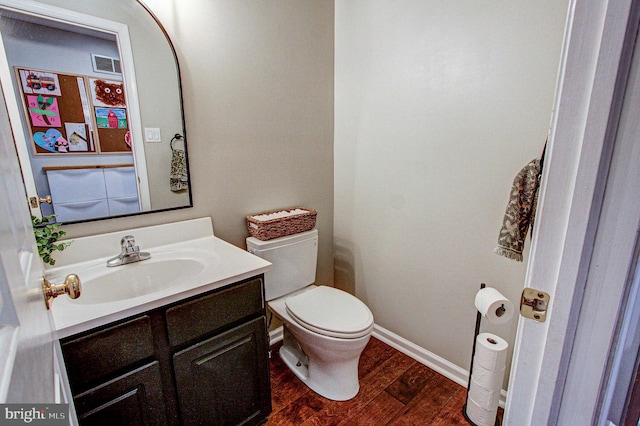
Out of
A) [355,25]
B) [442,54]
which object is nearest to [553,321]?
[442,54]

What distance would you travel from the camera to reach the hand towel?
1.49 metres

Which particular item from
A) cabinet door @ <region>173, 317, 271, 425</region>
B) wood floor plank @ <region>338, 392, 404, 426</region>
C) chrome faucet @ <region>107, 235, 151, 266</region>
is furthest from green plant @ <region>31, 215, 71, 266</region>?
A: wood floor plank @ <region>338, 392, 404, 426</region>

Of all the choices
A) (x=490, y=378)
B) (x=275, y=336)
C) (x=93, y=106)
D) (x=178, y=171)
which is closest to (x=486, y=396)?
(x=490, y=378)

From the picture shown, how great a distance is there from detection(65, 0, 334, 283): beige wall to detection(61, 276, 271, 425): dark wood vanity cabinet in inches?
22.6

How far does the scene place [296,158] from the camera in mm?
1950

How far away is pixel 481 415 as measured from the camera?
1.42m

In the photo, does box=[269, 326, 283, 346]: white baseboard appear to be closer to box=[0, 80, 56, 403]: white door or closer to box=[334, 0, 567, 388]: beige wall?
box=[334, 0, 567, 388]: beige wall

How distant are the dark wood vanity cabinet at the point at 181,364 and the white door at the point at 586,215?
0.98 metres

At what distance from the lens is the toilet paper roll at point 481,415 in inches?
55.7

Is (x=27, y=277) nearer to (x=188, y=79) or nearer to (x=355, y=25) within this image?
→ (x=188, y=79)

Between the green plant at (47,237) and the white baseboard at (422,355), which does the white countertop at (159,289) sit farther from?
the white baseboard at (422,355)

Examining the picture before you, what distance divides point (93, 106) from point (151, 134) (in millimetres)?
230

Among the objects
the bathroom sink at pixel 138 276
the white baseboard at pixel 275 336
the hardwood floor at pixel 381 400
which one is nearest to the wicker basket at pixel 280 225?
the bathroom sink at pixel 138 276

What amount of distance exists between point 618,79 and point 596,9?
0.11 meters
